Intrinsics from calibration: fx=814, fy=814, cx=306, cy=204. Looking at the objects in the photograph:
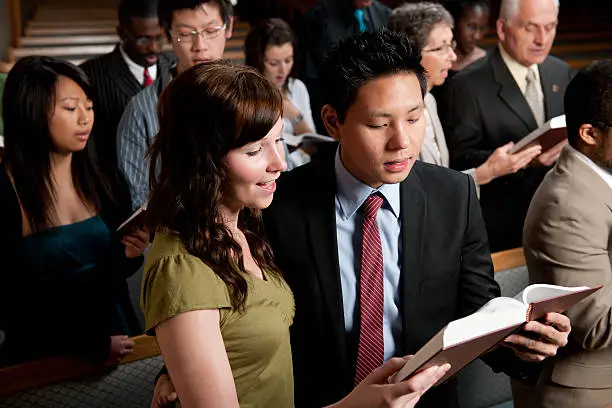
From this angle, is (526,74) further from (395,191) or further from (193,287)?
(193,287)

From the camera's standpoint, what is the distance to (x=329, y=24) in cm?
487

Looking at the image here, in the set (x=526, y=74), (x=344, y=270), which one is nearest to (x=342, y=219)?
(x=344, y=270)

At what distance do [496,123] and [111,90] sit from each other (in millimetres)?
1759

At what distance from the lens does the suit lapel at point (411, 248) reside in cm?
187

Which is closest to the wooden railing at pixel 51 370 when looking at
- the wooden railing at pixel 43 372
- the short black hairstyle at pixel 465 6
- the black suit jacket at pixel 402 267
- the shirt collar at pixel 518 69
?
the wooden railing at pixel 43 372

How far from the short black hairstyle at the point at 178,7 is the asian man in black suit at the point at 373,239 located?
136 centimetres

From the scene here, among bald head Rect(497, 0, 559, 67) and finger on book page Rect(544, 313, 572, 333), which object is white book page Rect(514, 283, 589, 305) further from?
bald head Rect(497, 0, 559, 67)

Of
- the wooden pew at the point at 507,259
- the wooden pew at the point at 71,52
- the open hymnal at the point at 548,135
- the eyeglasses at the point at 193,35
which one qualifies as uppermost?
the eyeglasses at the point at 193,35

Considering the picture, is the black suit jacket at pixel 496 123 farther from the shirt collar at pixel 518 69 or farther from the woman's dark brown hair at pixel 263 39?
the woman's dark brown hair at pixel 263 39

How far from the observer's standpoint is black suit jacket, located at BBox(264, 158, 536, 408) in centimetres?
187

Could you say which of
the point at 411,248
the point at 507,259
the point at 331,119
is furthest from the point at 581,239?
the point at 507,259

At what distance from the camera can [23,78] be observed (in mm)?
2510

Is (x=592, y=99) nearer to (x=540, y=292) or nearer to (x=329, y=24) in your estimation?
(x=540, y=292)

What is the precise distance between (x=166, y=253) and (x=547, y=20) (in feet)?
8.45
